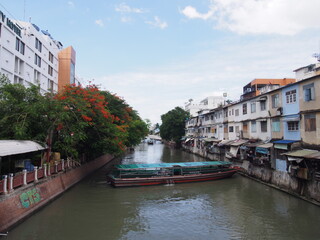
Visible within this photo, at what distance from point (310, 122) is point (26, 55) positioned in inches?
1247

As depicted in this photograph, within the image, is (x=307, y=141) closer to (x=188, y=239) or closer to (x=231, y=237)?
(x=231, y=237)

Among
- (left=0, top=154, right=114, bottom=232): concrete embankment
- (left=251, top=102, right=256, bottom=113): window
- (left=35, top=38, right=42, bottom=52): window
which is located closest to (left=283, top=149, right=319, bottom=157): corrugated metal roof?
(left=251, top=102, right=256, bottom=113): window

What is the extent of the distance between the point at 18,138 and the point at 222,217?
1340 centimetres

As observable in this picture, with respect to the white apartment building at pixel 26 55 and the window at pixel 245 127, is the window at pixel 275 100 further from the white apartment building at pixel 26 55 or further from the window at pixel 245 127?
the white apartment building at pixel 26 55

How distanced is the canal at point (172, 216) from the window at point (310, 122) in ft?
16.1

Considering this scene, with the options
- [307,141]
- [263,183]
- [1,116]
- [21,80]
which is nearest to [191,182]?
[263,183]

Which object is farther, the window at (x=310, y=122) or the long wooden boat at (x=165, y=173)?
the long wooden boat at (x=165, y=173)

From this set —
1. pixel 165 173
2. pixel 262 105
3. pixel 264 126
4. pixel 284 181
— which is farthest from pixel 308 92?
pixel 165 173

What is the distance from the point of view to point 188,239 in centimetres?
1034

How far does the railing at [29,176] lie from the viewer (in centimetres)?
1075

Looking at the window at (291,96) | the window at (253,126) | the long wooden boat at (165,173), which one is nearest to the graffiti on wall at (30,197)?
the long wooden boat at (165,173)

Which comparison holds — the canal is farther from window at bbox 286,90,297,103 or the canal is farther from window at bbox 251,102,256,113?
window at bbox 251,102,256,113

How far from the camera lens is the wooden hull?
1948 cm

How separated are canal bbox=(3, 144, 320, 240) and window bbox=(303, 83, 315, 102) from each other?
700 centimetres
